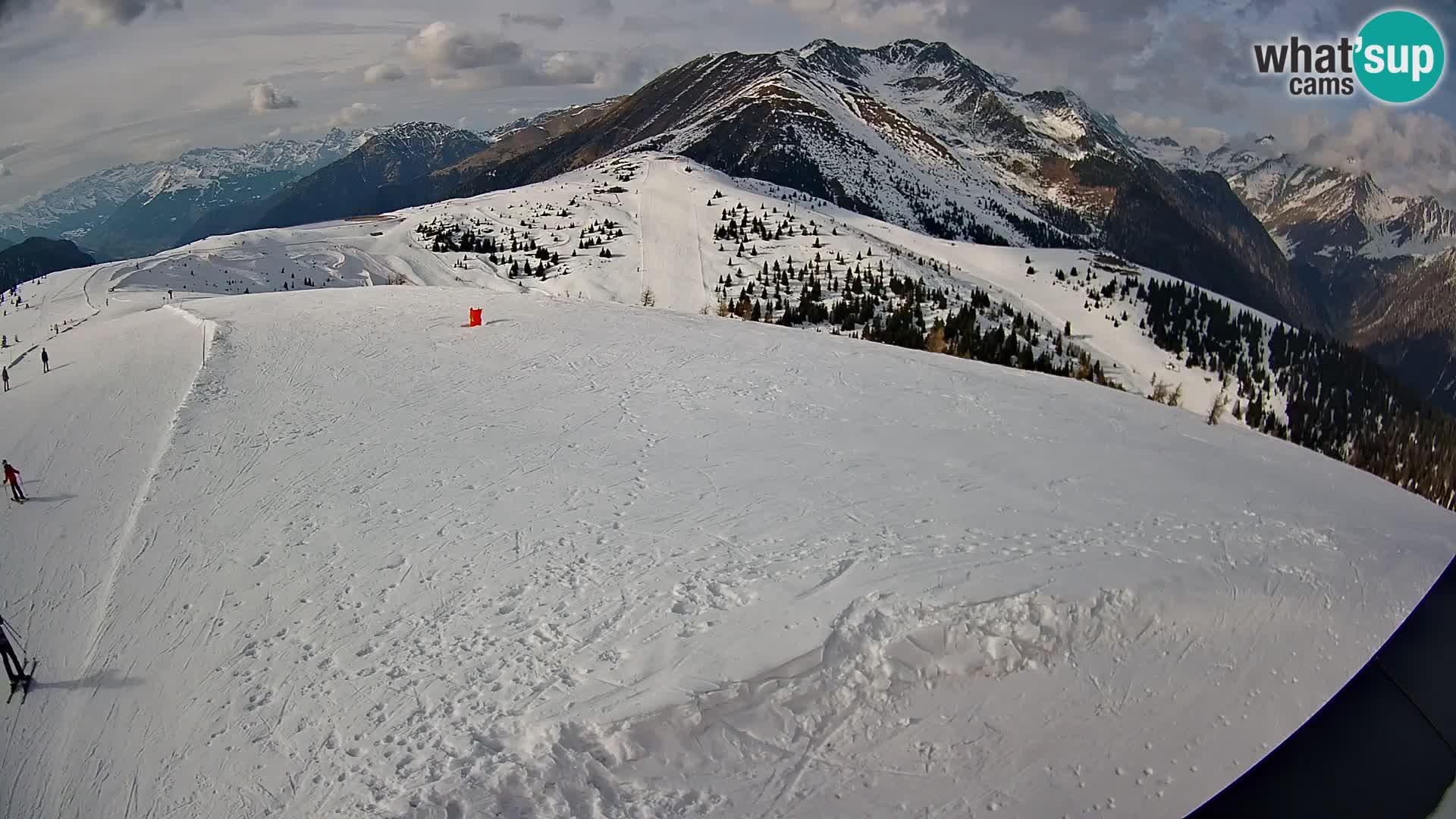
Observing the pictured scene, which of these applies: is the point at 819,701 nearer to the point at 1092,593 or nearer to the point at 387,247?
the point at 1092,593

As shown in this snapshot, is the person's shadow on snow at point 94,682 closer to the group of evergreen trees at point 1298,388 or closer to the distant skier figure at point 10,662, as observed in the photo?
the distant skier figure at point 10,662

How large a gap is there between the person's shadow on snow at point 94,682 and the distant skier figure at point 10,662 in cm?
20

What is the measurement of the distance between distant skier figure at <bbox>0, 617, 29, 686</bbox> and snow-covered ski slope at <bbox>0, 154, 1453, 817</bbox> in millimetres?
246

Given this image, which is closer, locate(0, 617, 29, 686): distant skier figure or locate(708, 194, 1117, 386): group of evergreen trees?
locate(0, 617, 29, 686): distant skier figure

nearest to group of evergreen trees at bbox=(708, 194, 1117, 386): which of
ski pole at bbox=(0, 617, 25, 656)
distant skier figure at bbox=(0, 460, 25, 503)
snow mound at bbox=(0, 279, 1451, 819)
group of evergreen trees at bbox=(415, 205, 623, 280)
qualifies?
group of evergreen trees at bbox=(415, 205, 623, 280)

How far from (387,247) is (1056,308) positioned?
76733 mm

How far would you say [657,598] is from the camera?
11539 mm

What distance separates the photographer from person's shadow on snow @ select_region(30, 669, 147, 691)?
33.4 ft

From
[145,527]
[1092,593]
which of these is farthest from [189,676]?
[1092,593]

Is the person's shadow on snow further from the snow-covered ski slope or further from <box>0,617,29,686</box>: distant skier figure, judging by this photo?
<box>0,617,29,686</box>: distant skier figure

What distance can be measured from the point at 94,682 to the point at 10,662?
1404 millimetres

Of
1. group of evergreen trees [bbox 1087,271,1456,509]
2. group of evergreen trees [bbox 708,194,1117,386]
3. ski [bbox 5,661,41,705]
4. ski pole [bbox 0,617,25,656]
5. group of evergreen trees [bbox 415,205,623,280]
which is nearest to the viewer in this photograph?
ski [bbox 5,661,41,705]

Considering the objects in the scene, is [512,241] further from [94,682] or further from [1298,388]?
[1298,388]

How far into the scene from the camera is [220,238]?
75188mm
